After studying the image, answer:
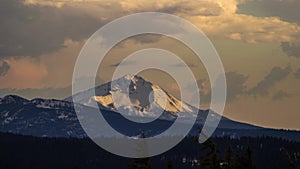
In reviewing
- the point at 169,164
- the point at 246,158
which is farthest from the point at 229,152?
the point at 169,164

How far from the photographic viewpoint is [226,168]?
5038 centimetres

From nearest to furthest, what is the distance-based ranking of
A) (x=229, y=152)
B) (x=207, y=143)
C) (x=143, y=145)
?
(x=207, y=143), (x=143, y=145), (x=229, y=152)

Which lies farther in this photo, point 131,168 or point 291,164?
point 131,168

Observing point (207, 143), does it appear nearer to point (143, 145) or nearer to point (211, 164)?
point (211, 164)

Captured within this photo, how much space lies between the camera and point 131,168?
164ft

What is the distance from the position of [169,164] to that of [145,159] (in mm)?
6706

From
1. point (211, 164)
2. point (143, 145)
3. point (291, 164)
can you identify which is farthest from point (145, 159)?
point (291, 164)

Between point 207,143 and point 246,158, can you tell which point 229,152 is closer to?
point 246,158

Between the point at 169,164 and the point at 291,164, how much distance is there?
39.6ft

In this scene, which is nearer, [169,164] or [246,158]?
[246,158]

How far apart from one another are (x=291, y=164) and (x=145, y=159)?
10.2 meters

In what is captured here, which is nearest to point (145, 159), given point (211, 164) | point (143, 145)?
point (143, 145)

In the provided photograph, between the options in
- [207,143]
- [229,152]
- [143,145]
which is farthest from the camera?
[229,152]

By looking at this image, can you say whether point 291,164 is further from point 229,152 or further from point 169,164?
point 169,164
